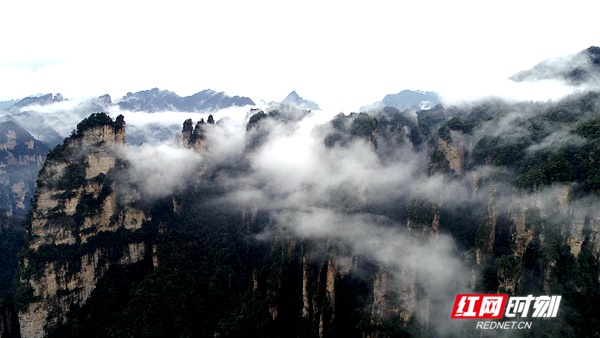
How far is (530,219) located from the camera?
161 feet

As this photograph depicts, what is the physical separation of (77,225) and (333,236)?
39.6 metres

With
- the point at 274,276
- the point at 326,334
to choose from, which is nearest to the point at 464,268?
the point at 326,334

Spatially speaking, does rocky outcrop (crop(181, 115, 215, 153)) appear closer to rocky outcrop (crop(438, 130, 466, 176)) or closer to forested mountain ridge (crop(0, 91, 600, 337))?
forested mountain ridge (crop(0, 91, 600, 337))

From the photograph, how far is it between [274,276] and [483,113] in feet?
195

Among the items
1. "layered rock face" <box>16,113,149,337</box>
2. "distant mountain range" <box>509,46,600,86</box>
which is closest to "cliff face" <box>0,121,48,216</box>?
"layered rock face" <box>16,113,149,337</box>

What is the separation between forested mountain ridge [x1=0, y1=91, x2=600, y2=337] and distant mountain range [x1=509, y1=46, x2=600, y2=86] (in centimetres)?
1720

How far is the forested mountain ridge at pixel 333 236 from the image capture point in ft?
157

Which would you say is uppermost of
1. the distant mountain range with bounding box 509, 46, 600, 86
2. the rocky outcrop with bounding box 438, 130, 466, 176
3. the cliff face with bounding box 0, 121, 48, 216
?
the distant mountain range with bounding box 509, 46, 600, 86

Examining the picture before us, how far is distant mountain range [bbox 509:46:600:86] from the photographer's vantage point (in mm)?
84375

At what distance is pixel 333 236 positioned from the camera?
61.4 metres

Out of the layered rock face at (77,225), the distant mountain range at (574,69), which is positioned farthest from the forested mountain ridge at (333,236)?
the distant mountain range at (574,69)

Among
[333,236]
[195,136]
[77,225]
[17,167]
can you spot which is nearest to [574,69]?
[333,236]

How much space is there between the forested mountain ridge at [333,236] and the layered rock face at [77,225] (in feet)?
0.65

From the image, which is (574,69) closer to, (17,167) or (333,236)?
(333,236)
